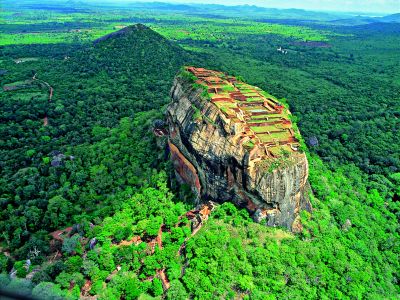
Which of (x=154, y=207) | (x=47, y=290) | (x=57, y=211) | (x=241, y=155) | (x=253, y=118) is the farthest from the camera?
(x=57, y=211)

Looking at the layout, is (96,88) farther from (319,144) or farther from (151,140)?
(319,144)

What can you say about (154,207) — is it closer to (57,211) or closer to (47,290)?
(47,290)

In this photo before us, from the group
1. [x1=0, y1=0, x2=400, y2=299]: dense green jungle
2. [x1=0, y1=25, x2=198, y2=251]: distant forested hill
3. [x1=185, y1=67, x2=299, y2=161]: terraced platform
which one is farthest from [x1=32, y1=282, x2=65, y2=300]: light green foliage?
[x1=185, y1=67, x2=299, y2=161]: terraced platform

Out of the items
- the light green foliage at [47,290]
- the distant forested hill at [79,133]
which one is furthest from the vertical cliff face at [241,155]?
the light green foliage at [47,290]

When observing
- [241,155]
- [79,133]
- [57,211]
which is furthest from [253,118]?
[79,133]

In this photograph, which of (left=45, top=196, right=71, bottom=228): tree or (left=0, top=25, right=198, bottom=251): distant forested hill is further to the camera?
(left=0, top=25, right=198, bottom=251): distant forested hill

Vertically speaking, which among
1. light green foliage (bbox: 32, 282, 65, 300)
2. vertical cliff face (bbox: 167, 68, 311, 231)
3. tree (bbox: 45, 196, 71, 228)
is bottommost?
tree (bbox: 45, 196, 71, 228)

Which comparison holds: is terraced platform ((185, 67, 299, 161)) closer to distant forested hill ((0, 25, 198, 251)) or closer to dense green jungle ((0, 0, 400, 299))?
dense green jungle ((0, 0, 400, 299))

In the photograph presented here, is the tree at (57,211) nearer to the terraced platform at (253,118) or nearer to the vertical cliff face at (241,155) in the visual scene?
the vertical cliff face at (241,155)
